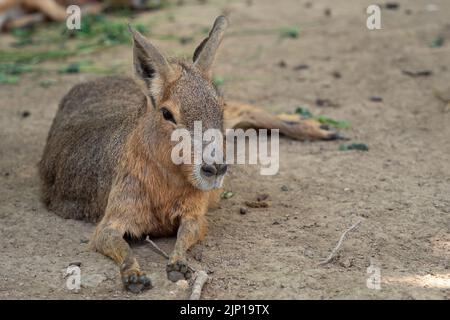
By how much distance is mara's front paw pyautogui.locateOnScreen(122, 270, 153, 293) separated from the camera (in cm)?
348

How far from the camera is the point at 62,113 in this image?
5234 millimetres

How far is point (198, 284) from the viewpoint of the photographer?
3.46 meters

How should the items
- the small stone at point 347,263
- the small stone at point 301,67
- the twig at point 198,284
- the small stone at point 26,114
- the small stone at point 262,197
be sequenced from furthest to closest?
the small stone at point 301,67 < the small stone at point 26,114 < the small stone at point 262,197 < the small stone at point 347,263 < the twig at point 198,284

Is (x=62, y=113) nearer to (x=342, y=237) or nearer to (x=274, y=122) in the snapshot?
(x=274, y=122)

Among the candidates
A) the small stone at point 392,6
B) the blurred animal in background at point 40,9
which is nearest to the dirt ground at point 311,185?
the small stone at point 392,6

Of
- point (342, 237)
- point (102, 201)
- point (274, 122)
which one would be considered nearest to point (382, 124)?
point (274, 122)

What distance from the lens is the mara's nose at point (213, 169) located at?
11.9 ft

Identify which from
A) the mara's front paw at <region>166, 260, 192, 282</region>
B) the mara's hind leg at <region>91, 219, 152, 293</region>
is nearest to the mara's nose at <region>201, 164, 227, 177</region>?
the mara's front paw at <region>166, 260, 192, 282</region>

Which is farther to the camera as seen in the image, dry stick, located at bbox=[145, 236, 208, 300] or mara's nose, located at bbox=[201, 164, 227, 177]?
mara's nose, located at bbox=[201, 164, 227, 177]

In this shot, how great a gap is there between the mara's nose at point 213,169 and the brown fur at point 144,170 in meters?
0.12

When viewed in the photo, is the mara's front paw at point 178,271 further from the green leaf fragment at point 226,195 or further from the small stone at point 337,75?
the small stone at point 337,75

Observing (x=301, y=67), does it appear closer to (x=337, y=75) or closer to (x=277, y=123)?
(x=337, y=75)

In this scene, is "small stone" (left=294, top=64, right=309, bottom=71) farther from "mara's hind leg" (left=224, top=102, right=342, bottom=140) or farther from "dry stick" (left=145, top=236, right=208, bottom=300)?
"dry stick" (left=145, top=236, right=208, bottom=300)

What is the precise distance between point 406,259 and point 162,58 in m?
1.60
